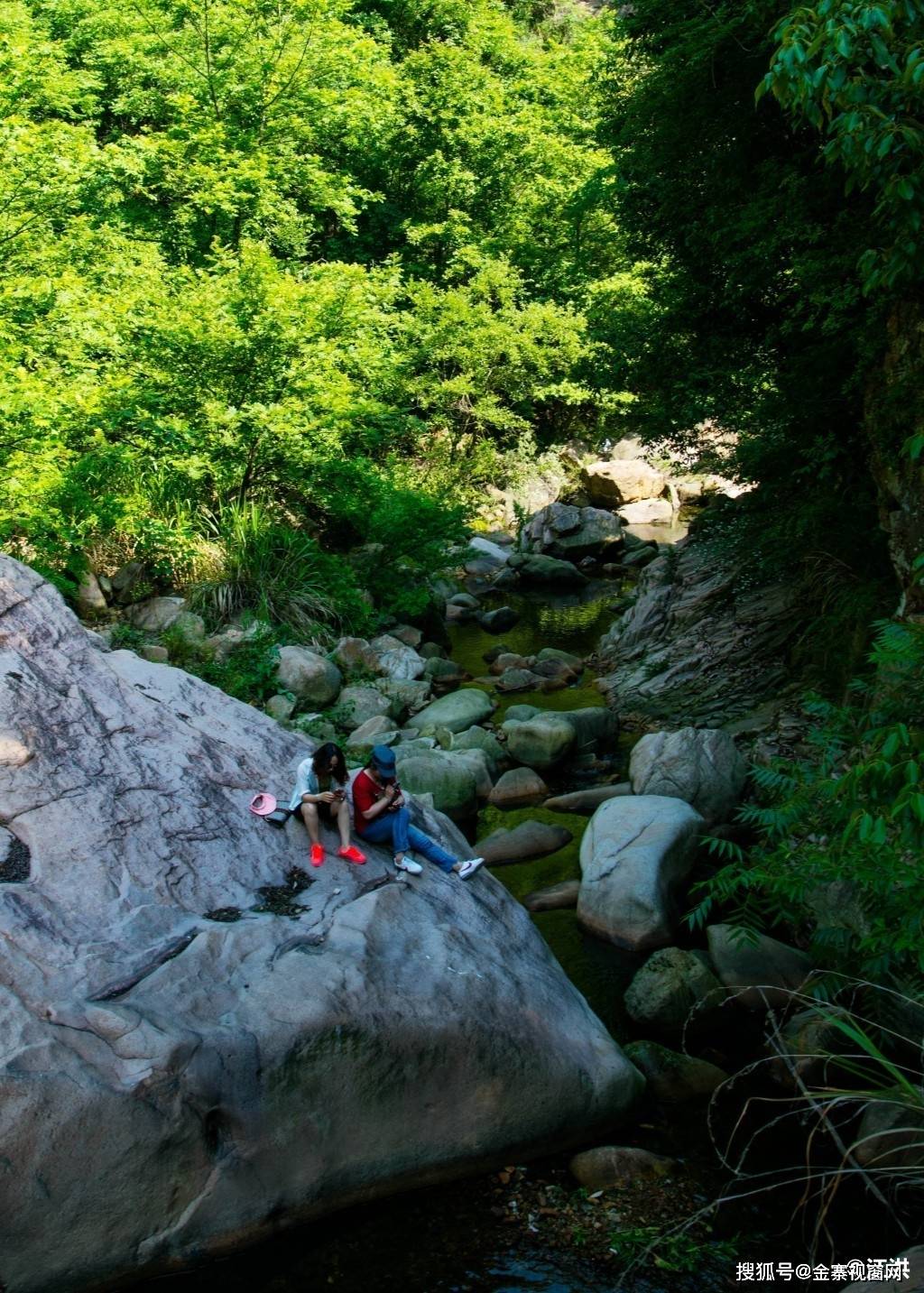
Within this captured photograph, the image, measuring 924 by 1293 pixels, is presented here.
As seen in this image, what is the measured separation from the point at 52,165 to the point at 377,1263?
11630 mm

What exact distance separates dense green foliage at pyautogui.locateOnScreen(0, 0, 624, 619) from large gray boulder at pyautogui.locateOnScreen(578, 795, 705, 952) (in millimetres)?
6118

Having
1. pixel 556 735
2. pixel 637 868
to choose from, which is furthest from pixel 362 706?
pixel 637 868

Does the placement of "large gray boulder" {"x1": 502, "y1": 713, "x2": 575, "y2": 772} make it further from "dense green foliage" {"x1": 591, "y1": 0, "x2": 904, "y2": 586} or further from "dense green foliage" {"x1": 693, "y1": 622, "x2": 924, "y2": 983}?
"dense green foliage" {"x1": 693, "y1": 622, "x2": 924, "y2": 983}

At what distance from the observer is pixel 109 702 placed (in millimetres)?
6152

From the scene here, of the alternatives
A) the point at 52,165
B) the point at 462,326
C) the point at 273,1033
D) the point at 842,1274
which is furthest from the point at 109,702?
the point at 462,326

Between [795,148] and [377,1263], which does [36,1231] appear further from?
[795,148]

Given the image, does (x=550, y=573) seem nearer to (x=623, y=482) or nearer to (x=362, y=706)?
(x=623, y=482)

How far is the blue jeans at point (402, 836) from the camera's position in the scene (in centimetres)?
615

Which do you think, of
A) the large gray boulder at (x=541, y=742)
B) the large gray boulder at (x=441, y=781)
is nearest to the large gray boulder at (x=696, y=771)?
the large gray boulder at (x=541, y=742)

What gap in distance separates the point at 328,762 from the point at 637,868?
274 cm

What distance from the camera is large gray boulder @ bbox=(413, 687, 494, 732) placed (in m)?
11.3

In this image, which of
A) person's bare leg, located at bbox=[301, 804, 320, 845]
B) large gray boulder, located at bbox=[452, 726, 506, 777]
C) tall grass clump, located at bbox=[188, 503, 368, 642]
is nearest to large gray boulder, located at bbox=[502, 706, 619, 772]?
large gray boulder, located at bbox=[452, 726, 506, 777]

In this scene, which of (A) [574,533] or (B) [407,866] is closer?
(B) [407,866]

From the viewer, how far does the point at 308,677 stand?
11.3 meters
